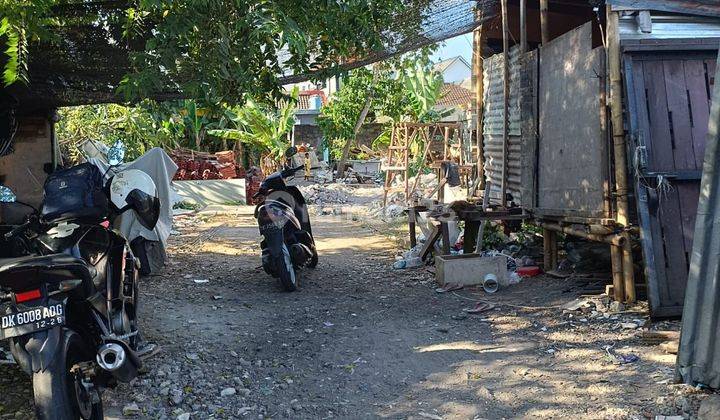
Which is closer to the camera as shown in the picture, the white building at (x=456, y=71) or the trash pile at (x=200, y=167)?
the trash pile at (x=200, y=167)

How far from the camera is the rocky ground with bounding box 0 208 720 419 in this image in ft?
13.5

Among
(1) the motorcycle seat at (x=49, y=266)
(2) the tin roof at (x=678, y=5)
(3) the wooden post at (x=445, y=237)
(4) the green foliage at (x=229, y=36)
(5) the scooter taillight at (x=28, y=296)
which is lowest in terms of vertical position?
(3) the wooden post at (x=445, y=237)

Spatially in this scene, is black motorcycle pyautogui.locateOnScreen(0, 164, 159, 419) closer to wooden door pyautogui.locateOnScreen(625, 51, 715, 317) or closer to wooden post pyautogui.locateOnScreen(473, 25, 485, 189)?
wooden door pyautogui.locateOnScreen(625, 51, 715, 317)

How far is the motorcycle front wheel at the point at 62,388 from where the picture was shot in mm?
3088

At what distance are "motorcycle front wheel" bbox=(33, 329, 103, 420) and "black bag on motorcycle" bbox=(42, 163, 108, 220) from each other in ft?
2.80

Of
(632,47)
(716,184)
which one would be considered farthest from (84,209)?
(632,47)

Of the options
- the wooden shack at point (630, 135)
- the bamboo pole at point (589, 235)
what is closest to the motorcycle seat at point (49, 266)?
the wooden shack at point (630, 135)

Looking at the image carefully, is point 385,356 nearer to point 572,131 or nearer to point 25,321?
point 25,321

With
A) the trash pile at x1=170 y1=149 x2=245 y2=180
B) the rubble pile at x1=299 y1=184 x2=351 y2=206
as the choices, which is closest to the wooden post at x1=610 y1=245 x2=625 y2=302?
the rubble pile at x1=299 y1=184 x2=351 y2=206

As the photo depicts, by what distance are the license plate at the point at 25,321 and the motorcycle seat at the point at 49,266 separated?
171mm

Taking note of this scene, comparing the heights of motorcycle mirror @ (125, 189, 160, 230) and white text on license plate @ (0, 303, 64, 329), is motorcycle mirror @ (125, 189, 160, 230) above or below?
above

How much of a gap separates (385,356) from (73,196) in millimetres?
2400

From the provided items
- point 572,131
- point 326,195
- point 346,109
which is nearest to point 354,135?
point 346,109

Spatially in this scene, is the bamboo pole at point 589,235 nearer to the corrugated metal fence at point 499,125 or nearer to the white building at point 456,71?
the corrugated metal fence at point 499,125
